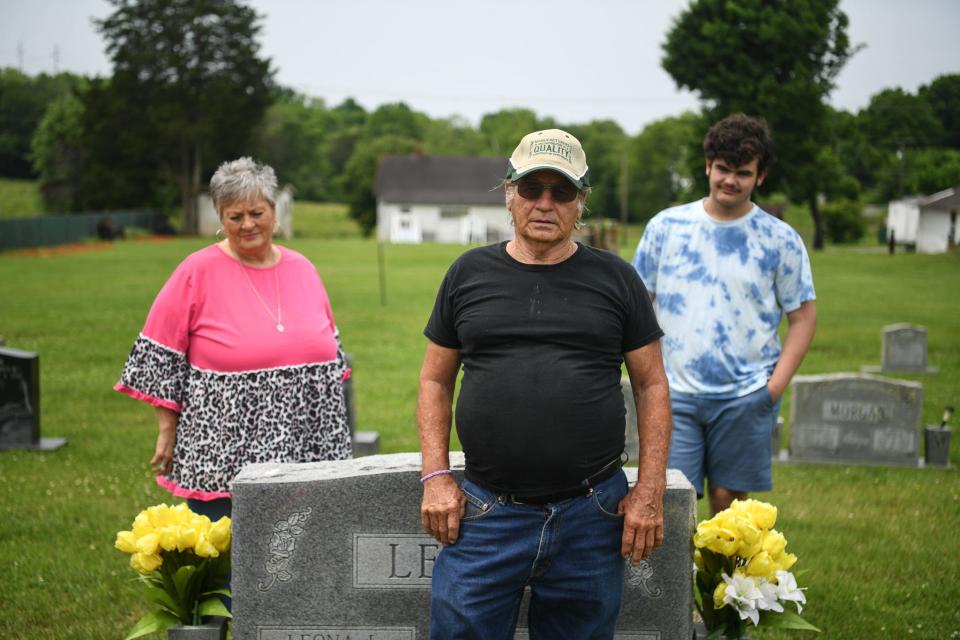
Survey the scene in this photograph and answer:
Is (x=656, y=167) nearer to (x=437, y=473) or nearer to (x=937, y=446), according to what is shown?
(x=937, y=446)

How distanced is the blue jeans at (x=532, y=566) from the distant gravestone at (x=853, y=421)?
6.60 m

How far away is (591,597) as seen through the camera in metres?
3.09

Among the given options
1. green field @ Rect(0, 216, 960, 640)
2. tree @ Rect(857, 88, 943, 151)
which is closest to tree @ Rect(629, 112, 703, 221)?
tree @ Rect(857, 88, 943, 151)

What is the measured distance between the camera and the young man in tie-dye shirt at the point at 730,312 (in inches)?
181

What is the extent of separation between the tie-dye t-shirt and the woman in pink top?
1.74 meters

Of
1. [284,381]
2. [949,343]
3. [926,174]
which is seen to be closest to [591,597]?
[284,381]

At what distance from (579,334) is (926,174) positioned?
230 ft

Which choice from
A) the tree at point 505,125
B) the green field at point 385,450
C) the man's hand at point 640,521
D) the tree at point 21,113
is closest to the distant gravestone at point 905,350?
the green field at point 385,450

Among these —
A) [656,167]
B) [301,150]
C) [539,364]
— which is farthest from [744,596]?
[301,150]

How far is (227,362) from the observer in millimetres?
4387

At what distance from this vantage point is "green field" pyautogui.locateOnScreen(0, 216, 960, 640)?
18.0ft

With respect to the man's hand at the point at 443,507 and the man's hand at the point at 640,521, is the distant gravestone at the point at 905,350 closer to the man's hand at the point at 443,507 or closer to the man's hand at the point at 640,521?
the man's hand at the point at 640,521

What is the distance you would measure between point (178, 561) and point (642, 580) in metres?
1.80

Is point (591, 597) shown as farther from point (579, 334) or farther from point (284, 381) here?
point (284, 381)
